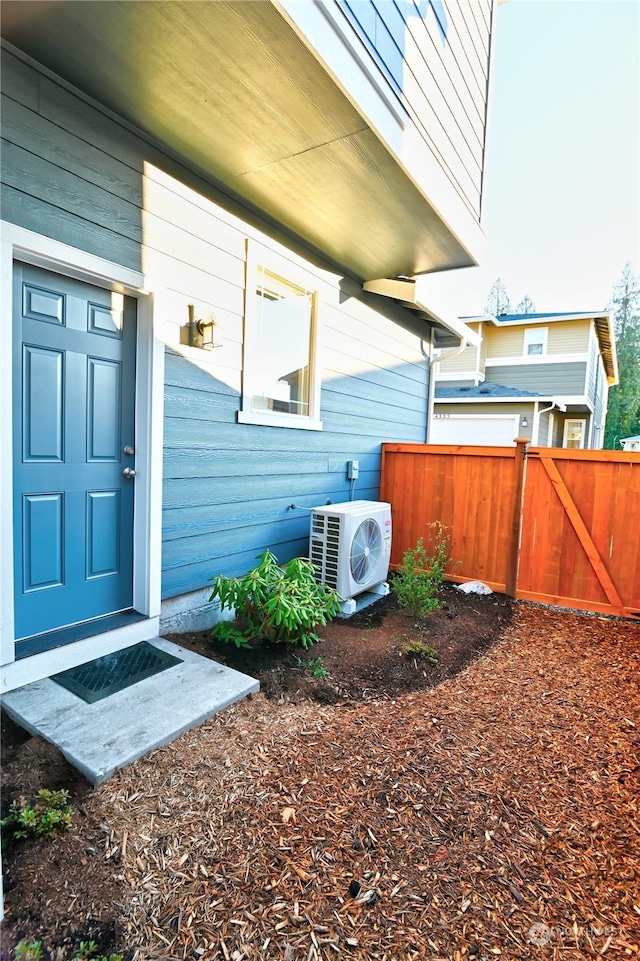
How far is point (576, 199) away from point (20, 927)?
2739 cm

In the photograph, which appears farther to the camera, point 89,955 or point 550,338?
point 550,338

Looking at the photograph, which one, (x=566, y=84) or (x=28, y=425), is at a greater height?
(x=566, y=84)

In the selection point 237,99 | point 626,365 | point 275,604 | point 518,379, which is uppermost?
point 626,365

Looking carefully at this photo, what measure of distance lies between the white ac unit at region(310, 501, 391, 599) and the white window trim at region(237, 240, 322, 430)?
845 mm

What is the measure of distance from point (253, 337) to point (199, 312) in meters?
0.55

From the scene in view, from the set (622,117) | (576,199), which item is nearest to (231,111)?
(622,117)

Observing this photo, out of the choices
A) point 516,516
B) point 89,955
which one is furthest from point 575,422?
point 89,955

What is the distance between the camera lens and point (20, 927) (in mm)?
1202

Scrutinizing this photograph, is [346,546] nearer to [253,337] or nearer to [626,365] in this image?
[253,337]

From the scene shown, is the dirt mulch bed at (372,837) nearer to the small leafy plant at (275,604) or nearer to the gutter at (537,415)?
the small leafy plant at (275,604)

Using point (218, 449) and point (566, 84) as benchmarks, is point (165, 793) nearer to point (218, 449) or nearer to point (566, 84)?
point (218, 449)

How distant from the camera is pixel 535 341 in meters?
13.8

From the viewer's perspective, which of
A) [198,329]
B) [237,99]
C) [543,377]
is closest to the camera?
[237,99]

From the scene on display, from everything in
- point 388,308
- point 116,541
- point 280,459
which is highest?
point 388,308
